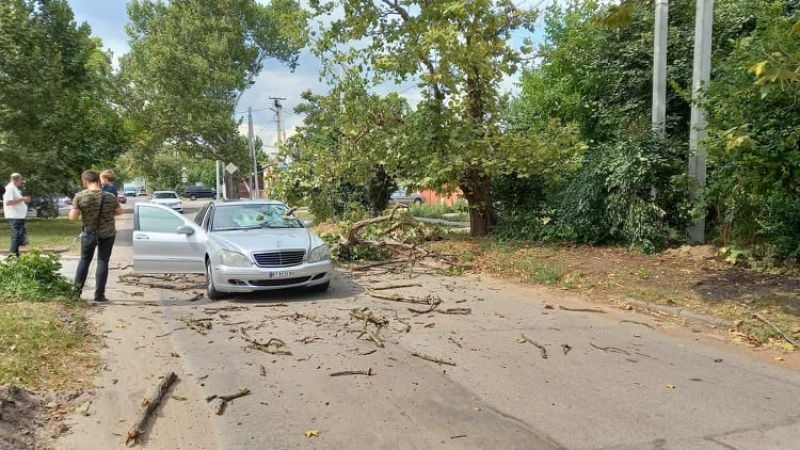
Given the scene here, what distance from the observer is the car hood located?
340 inches

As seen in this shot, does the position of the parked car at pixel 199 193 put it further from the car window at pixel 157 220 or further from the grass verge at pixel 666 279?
the grass verge at pixel 666 279

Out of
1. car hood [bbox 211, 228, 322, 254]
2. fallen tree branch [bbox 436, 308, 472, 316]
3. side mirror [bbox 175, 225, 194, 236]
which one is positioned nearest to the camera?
fallen tree branch [bbox 436, 308, 472, 316]

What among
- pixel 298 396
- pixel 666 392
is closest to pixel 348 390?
pixel 298 396

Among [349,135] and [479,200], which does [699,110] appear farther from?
[349,135]

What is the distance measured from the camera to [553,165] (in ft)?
42.2

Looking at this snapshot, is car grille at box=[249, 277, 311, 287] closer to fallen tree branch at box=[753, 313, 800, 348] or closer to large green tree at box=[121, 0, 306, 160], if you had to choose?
fallen tree branch at box=[753, 313, 800, 348]

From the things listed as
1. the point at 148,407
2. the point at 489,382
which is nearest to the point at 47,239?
the point at 148,407

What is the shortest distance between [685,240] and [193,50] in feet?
104

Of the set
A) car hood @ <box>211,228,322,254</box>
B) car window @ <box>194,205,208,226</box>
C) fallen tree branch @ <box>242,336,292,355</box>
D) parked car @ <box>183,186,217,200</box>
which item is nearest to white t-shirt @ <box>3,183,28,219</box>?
car window @ <box>194,205,208,226</box>

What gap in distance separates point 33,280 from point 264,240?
3.08 meters

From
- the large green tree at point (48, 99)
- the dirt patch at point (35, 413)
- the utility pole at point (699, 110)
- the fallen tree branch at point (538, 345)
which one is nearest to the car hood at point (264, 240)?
the fallen tree branch at point (538, 345)

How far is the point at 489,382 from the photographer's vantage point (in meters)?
5.11

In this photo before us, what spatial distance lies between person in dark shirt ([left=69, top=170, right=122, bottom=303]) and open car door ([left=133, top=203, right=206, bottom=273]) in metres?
0.99

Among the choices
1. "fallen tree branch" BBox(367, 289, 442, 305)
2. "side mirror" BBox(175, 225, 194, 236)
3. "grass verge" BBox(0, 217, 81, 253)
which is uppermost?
"side mirror" BBox(175, 225, 194, 236)
